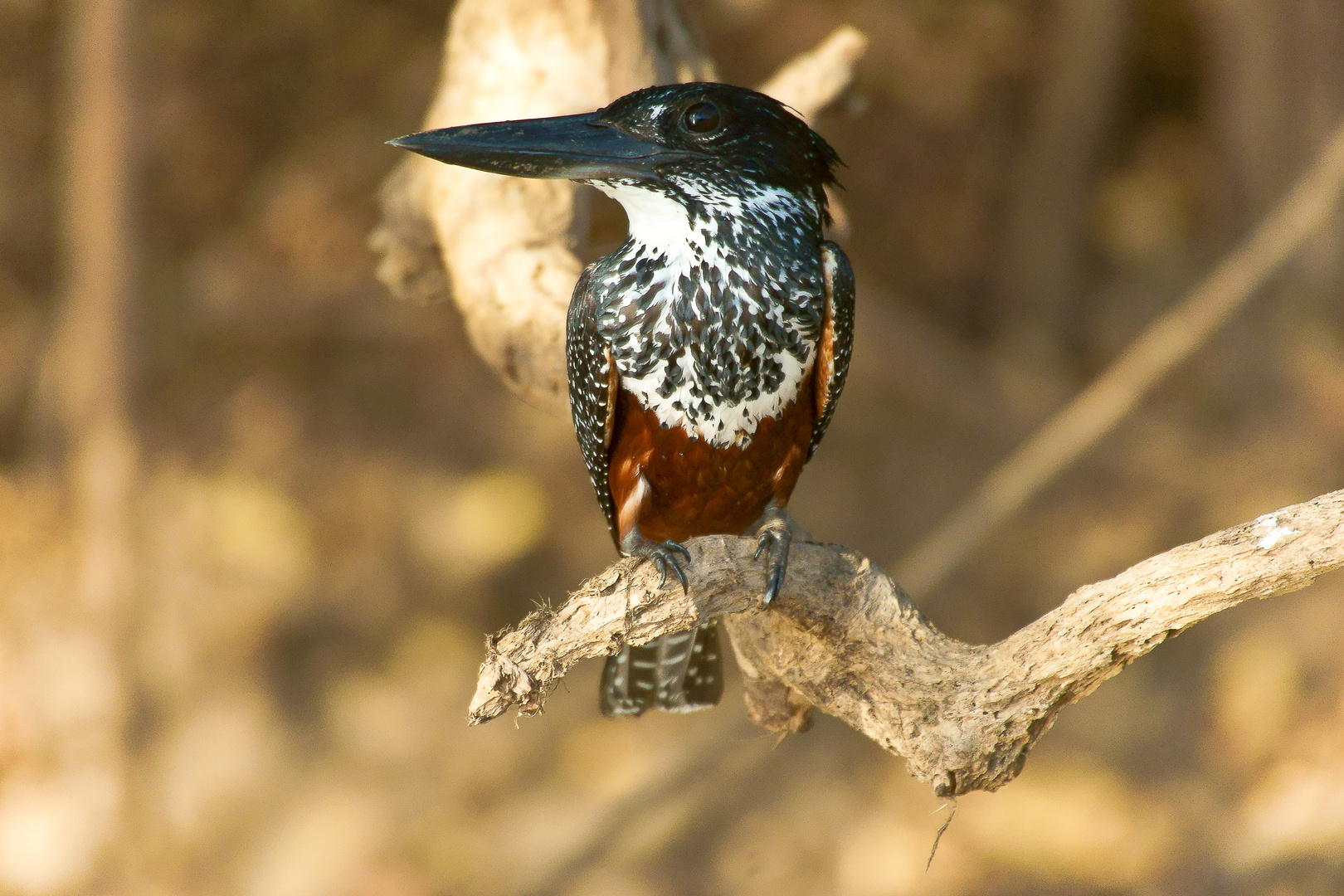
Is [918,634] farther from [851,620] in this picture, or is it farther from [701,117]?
[701,117]

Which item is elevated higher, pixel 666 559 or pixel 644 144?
pixel 644 144

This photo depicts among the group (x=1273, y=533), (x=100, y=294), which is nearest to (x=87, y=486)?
(x=100, y=294)

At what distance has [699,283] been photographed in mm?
2457

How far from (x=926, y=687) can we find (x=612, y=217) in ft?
7.26

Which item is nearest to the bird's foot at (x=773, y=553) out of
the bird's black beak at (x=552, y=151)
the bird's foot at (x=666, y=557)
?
the bird's foot at (x=666, y=557)

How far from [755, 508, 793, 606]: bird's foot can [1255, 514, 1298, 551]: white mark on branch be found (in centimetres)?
82

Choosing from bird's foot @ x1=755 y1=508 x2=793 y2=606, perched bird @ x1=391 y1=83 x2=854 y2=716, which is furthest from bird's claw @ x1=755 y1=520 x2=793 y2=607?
perched bird @ x1=391 y1=83 x2=854 y2=716

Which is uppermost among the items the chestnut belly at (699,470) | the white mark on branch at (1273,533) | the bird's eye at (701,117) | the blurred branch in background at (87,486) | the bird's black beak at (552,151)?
the blurred branch in background at (87,486)

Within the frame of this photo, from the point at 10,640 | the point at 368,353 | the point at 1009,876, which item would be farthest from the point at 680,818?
the point at 10,640

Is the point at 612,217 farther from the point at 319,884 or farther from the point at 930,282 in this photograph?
the point at 319,884

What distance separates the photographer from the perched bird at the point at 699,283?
8.06 ft

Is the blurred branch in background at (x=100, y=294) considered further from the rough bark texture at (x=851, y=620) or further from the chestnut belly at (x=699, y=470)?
the chestnut belly at (x=699, y=470)

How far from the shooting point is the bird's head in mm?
2459

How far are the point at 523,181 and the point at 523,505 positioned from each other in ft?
11.2
